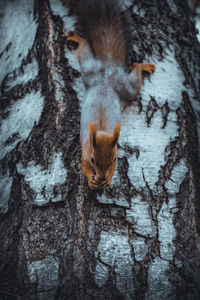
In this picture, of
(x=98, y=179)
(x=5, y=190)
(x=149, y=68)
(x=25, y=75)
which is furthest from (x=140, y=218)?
(x=25, y=75)

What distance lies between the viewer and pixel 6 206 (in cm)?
107

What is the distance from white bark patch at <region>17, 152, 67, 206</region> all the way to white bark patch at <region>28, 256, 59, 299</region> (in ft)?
0.75

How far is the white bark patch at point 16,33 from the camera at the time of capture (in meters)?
1.34

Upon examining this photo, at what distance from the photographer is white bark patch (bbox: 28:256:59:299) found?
912 mm

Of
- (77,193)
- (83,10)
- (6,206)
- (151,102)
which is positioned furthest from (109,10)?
(6,206)

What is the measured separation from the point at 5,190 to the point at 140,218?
2.03 feet

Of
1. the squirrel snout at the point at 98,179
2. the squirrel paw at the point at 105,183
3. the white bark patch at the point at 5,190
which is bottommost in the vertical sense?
the white bark patch at the point at 5,190

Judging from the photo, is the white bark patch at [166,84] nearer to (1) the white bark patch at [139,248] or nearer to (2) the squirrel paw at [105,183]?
(2) the squirrel paw at [105,183]

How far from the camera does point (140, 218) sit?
39.5 inches

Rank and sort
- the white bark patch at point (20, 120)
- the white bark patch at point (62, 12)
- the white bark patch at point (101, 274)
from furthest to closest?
the white bark patch at point (62, 12)
the white bark patch at point (20, 120)
the white bark patch at point (101, 274)

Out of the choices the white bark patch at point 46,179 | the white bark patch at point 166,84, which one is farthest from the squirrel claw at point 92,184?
the white bark patch at point 166,84

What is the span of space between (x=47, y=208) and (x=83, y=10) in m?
1.14

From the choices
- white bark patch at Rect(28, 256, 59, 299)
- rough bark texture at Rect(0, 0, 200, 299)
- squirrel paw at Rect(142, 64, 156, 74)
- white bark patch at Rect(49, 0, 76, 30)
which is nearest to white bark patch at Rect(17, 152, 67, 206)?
rough bark texture at Rect(0, 0, 200, 299)

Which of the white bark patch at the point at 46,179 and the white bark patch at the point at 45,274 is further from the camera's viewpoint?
the white bark patch at the point at 46,179
